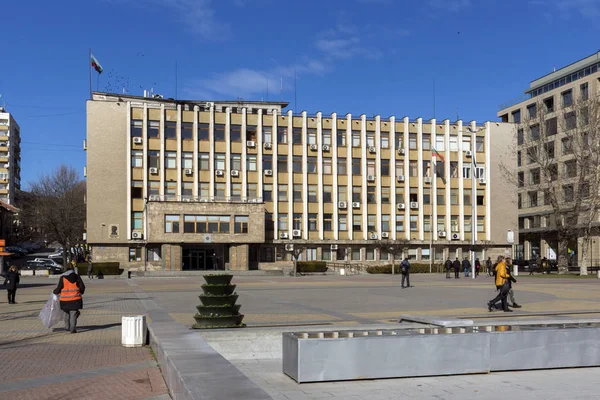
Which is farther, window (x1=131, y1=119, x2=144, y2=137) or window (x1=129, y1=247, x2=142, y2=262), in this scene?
window (x1=131, y1=119, x2=144, y2=137)

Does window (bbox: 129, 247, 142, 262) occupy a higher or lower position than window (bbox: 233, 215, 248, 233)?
lower

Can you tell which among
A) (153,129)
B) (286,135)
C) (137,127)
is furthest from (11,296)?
(286,135)

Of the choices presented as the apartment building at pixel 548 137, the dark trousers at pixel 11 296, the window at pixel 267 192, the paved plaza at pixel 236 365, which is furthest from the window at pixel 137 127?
the paved plaza at pixel 236 365

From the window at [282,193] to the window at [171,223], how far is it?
12.4 meters

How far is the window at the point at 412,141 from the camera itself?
245ft

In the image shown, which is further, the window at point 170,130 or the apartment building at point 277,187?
the window at point 170,130

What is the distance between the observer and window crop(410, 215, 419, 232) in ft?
244

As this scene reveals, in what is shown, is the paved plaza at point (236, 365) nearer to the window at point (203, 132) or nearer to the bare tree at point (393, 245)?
the bare tree at point (393, 245)

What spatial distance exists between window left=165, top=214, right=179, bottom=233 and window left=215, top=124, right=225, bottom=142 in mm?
10575

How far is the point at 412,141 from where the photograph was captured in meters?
74.8

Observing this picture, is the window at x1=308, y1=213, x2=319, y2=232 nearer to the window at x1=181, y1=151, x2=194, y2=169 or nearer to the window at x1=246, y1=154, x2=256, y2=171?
the window at x1=246, y1=154, x2=256, y2=171

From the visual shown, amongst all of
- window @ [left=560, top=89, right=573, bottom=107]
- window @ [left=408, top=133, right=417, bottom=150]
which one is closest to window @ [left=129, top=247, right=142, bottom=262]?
window @ [left=408, top=133, right=417, bottom=150]

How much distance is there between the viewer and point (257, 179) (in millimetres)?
70750

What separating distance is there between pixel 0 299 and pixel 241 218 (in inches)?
1564
